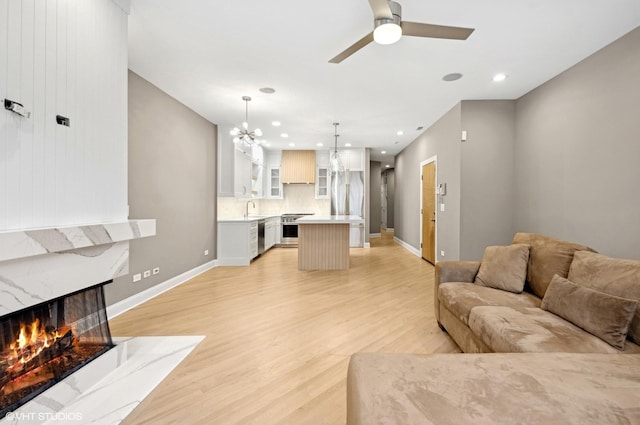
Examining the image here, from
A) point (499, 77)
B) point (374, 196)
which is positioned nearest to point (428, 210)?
point (499, 77)

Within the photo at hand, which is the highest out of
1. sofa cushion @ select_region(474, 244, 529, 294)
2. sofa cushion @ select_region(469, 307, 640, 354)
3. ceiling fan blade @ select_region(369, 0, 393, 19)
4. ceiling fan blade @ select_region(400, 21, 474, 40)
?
ceiling fan blade @ select_region(369, 0, 393, 19)

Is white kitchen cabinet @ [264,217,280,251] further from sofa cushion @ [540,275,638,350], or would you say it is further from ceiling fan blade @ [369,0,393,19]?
sofa cushion @ [540,275,638,350]

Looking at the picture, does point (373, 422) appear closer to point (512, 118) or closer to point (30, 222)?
point (30, 222)

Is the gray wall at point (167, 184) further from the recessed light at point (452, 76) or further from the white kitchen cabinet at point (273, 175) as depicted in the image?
the recessed light at point (452, 76)

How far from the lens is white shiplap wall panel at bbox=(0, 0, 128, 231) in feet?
4.46

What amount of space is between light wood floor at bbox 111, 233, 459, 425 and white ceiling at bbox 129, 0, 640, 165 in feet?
9.50

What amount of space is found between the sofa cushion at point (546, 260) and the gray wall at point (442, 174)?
5.93ft

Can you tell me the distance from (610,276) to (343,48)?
9.68 feet

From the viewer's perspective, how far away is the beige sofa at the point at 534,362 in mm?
910

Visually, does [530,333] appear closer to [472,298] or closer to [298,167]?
[472,298]

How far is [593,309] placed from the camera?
5.43ft

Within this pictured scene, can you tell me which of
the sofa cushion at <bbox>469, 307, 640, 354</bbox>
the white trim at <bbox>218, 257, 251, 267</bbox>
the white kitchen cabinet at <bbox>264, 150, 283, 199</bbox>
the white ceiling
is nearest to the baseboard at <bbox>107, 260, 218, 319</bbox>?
the white trim at <bbox>218, 257, 251, 267</bbox>

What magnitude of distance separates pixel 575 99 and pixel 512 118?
1.09 metres

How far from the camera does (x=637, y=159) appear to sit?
8.11ft
